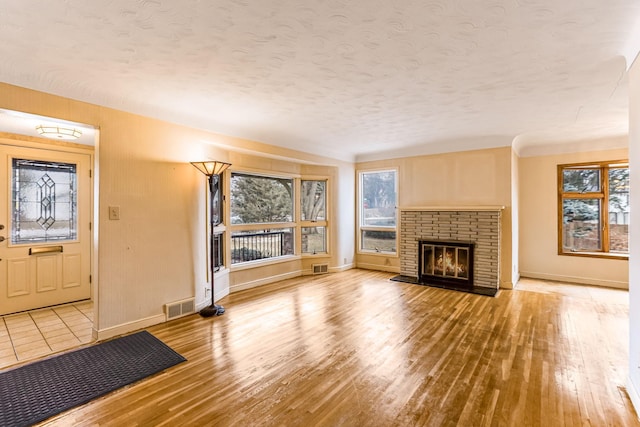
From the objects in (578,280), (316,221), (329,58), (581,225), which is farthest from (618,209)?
(329,58)

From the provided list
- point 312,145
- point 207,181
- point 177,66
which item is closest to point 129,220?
point 207,181

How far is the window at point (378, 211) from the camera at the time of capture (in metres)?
6.28

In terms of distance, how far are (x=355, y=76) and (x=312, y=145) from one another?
2.83 metres

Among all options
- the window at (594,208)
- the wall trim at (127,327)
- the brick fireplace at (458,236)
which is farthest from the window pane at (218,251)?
the window at (594,208)

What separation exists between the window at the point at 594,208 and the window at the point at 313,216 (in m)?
4.47

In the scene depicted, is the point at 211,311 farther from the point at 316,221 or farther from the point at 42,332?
the point at 316,221

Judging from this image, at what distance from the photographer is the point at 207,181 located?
412 centimetres

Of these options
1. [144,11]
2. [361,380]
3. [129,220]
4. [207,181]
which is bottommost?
[361,380]

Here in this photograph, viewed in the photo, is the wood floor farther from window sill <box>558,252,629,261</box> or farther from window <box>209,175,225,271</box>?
window sill <box>558,252,629,261</box>

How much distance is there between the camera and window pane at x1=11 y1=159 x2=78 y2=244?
12.5 ft

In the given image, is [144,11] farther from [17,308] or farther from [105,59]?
[17,308]

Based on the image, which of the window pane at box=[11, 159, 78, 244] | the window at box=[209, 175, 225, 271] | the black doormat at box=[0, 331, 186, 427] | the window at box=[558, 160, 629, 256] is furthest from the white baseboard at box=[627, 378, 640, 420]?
the window pane at box=[11, 159, 78, 244]

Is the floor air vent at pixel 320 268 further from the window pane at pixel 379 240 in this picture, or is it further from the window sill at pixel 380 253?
the window pane at pixel 379 240

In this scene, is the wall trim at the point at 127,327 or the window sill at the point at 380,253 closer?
the wall trim at the point at 127,327
